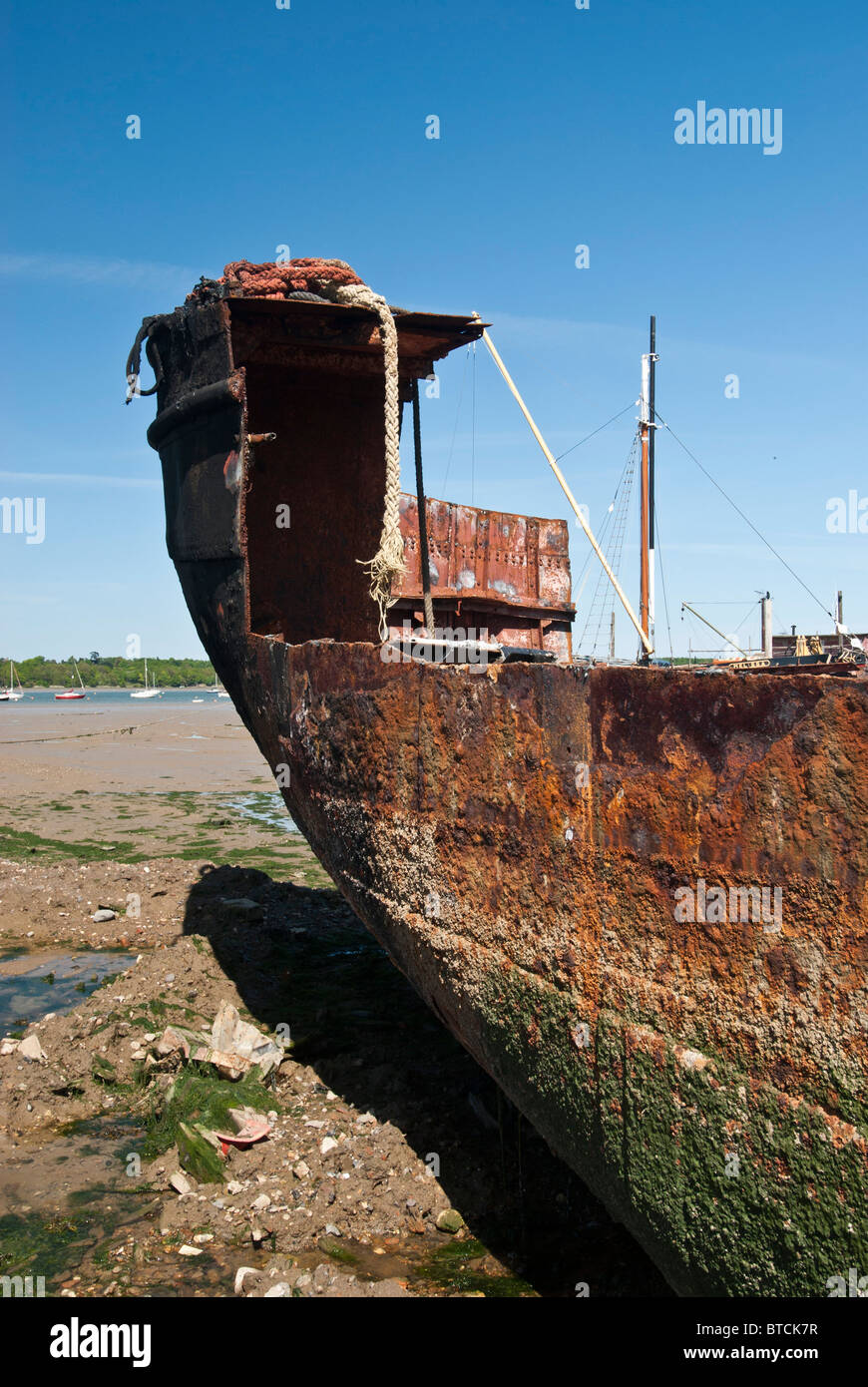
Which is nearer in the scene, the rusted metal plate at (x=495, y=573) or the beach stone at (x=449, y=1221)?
the beach stone at (x=449, y=1221)

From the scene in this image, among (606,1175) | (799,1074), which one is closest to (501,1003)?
(606,1175)

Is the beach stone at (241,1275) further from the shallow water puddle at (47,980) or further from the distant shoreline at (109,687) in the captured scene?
the distant shoreline at (109,687)

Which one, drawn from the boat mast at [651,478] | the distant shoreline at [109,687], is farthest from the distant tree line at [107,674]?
the boat mast at [651,478]

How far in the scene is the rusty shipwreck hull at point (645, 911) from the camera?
1.72 metres

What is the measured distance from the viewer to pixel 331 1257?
2.88m

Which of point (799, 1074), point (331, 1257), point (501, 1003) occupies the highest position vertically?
point (799, 1074)

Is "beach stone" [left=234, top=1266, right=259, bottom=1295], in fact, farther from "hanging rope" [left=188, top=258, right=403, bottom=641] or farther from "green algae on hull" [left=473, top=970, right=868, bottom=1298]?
"hanging rope" [left=188, top=258, right=403, bottom=641]

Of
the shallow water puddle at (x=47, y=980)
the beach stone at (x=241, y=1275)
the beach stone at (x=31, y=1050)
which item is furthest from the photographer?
the shallow water puddle at (x=47, y=980)

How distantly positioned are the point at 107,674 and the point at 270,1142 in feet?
399

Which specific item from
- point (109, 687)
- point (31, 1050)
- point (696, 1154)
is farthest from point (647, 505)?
point (109, 687)

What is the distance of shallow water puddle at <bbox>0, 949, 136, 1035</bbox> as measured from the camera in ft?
16.4

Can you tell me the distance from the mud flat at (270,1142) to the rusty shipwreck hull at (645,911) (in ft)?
2.21
